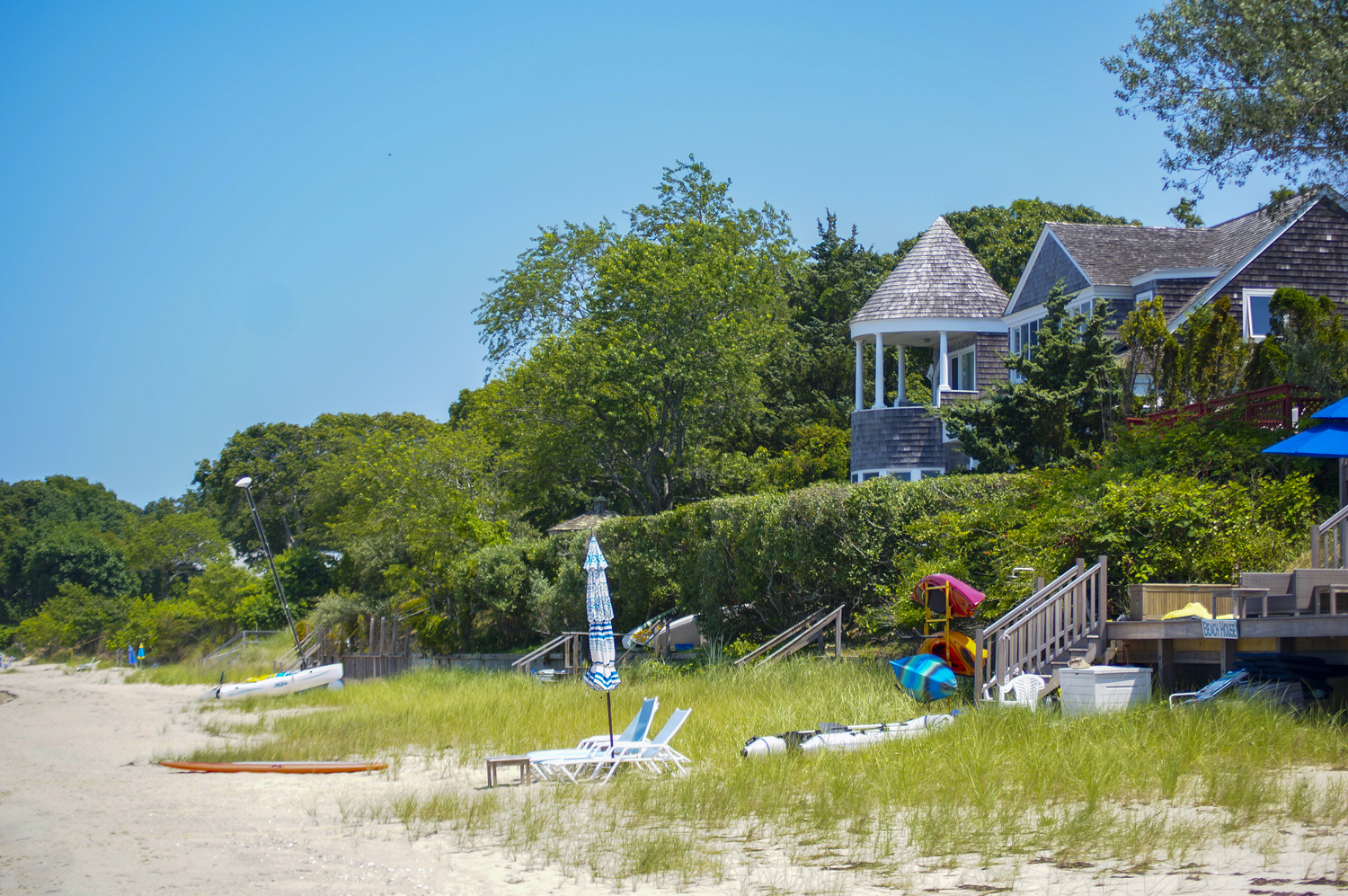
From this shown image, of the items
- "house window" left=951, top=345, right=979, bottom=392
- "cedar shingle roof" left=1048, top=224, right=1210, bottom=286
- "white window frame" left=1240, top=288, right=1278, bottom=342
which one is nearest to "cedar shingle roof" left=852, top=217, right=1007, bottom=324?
"house window" left=951, top=345, right=979, bottom=392

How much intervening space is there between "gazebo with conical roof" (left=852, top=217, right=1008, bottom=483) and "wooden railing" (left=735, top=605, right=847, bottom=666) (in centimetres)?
698

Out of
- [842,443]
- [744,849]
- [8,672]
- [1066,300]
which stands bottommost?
[8,672]

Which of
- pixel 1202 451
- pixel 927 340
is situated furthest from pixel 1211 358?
pixel 927 340

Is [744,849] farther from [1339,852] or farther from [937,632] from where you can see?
[937,632]

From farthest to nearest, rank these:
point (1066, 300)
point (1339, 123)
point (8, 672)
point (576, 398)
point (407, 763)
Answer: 1. point (8, 672)
2. point (576, 398)
3. point (1066, 300)
4. point (1339, 123)
5. point (407, 763)

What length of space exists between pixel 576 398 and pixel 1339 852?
28.2 meters

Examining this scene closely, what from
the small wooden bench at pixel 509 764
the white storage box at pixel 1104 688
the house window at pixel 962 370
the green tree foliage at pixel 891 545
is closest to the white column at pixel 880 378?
the house window at pixel 962 370

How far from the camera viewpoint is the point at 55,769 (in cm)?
1789

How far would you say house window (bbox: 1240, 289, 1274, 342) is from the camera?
25.4 m

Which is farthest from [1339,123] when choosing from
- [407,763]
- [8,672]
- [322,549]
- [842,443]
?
[8,672]

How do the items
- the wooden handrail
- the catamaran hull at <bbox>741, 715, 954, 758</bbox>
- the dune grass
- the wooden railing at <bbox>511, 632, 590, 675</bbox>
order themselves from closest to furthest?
1. the dune grass
2. the catamaran hull at <bbox>741, 715, 954, 758</bbox>
3. the wooden handrail
4. the wooden railing at <bbox>511, 632, 590, 675</bbox>

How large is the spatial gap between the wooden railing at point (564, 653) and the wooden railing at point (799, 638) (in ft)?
20.9

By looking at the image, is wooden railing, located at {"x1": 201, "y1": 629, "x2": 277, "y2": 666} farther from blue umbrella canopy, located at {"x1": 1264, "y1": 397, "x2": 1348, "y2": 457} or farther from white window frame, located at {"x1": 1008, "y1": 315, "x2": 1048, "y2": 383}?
blue umbrella canopy, located at {"x1": 1264, "y1": 397, "x2": 1348, "y2": 457}

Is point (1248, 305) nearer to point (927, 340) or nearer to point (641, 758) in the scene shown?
point (927, 340)
